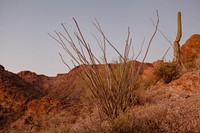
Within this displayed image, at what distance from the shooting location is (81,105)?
16.5 meters

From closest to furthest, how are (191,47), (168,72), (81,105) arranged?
(168,72), (81,105), (191,47)

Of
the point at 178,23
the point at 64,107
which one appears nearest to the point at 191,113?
the point at 178,23

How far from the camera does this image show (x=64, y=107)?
56.6 feet

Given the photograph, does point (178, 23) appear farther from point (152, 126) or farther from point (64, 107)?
point (152, 126)

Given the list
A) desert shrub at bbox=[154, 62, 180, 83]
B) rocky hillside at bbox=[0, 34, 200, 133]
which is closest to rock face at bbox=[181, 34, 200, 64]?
rocky hillside at bbox=[0, 34, 200, 133]

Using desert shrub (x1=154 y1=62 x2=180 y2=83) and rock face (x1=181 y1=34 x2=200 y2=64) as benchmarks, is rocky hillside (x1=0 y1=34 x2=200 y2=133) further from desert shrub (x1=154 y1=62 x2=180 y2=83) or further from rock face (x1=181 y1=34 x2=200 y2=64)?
desert shrub (x1=154 y1=62 x2=180 y2=83)

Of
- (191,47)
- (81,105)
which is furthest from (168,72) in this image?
(191,47)

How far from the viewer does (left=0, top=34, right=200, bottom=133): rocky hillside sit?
3.96 m

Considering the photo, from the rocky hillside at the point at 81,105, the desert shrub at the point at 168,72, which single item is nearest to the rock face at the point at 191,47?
the rocky hillside at the point at 81,105

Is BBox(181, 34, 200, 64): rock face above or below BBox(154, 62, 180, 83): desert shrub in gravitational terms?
above

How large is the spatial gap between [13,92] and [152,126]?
18.7 m

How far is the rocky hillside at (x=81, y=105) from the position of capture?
396cm

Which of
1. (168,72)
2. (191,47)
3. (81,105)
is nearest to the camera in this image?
(168,72)

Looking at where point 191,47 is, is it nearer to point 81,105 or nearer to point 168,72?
point 168,72
